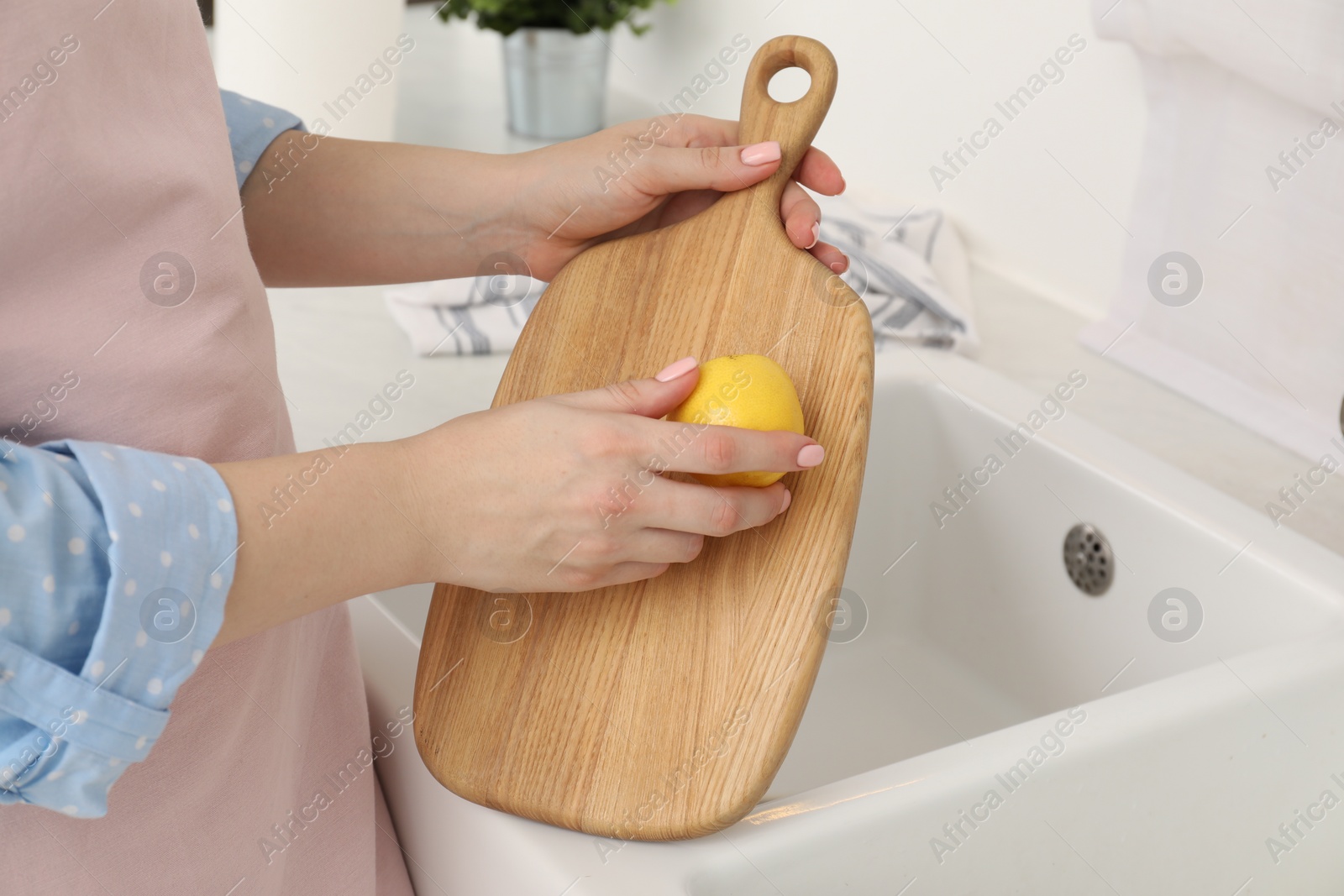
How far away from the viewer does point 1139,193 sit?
115 centimetres

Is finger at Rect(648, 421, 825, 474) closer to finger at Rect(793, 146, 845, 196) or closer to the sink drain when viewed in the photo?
finger at Rect(793, 146, 845, 196)

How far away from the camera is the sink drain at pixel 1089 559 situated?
838 millimetres

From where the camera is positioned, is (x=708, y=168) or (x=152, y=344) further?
(x=708, y=168)

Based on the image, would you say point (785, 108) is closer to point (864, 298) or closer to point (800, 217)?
point (800, 217)

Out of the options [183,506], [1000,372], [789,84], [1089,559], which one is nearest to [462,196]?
[183,506]

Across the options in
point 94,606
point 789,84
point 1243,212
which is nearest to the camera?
point 94,606

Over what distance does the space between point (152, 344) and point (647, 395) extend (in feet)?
0.68

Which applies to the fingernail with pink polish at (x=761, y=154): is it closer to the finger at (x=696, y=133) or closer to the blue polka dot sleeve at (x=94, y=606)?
the finger at (x=696, y=133)

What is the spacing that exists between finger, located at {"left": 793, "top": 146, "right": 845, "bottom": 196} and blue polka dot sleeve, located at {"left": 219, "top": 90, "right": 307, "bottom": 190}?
290 millimetres

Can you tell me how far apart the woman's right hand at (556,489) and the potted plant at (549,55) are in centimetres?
132

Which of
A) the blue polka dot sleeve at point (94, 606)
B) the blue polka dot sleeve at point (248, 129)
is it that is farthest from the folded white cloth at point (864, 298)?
the blue polka dot sleeve at point (94, 606)

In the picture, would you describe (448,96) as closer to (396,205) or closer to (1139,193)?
(1139,193)

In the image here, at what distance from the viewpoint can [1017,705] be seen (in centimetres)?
92

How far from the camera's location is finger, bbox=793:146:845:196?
2.13ft
